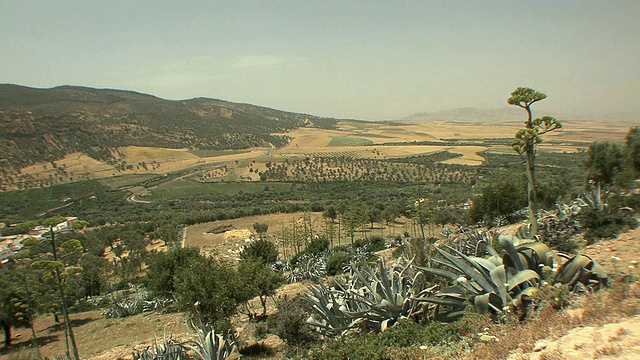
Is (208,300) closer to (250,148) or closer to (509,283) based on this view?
(509,283)

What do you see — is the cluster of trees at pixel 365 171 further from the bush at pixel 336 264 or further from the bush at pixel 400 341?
the bush at pixel 400 341

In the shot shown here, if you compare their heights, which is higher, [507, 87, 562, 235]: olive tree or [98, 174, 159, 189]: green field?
[507, 87, 562, 235]: olive tree

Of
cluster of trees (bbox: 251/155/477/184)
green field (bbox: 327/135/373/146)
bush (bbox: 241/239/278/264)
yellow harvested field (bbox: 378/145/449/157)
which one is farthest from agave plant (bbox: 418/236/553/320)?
green field (bbox: 327/135/373/146)

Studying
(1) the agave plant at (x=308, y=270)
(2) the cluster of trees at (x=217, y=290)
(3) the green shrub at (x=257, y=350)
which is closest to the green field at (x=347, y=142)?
(1) the agave plant at (x=308, y=270)

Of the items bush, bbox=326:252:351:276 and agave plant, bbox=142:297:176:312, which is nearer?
agave plant, bbox=142:297:176:312

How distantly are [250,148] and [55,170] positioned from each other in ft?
172

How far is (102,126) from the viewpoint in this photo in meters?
110

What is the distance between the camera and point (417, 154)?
328 ft

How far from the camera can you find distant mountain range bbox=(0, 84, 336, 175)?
90000 mm

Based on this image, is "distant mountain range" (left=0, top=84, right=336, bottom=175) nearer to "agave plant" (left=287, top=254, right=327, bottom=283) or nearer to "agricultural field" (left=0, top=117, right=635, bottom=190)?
"agricultural field" (left=0, top=117, right=635, bottom=190)

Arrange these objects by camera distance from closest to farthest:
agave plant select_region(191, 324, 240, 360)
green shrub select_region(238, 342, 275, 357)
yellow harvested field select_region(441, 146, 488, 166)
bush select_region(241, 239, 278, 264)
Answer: agave plant select_region(191, 324, 240, 360) < green shrub select_region(238, 342, 275, 357) < bush select_region(241, 239, 278, 264) < yellow harvested field select_region(441, 146, 488, 166)

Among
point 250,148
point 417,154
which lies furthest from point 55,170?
point 417,154

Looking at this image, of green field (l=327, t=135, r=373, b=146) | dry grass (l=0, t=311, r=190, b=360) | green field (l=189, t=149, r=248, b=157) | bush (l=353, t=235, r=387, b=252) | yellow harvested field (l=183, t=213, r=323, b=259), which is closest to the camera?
dry grass (l=0, t=311, r=190, b=360)

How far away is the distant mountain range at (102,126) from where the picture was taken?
295 feet
